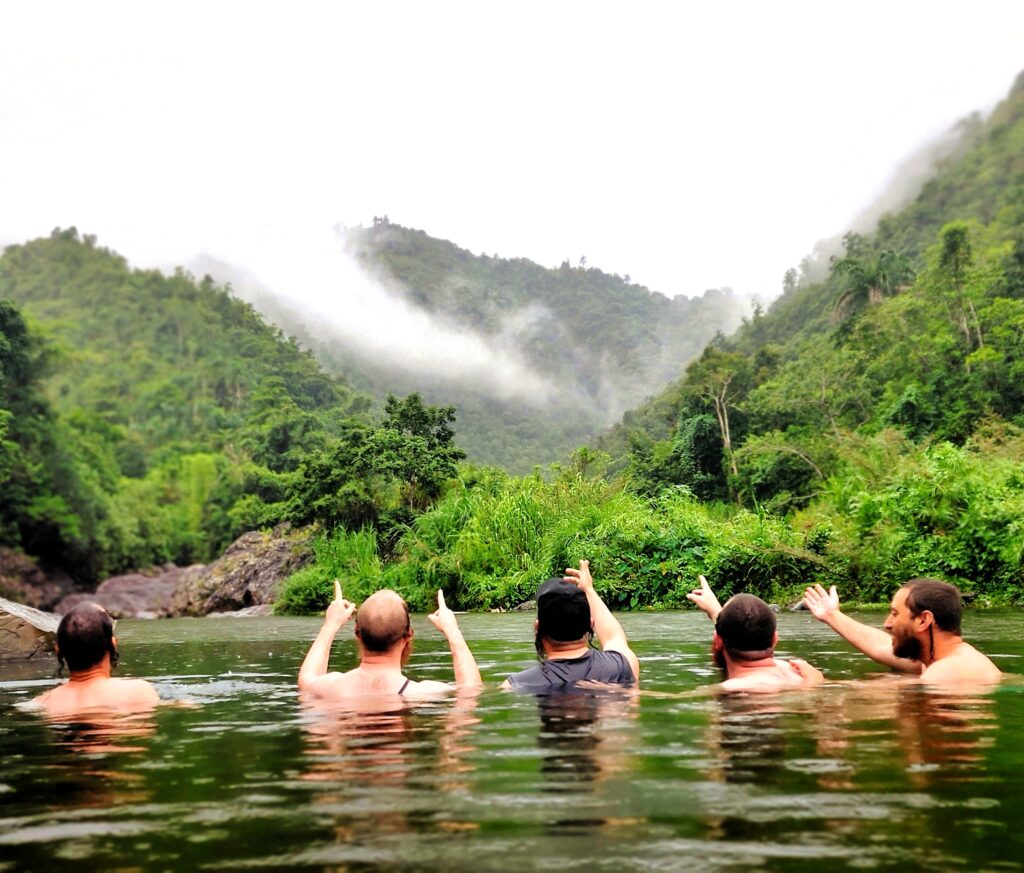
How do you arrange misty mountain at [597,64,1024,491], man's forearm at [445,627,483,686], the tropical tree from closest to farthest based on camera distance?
man's forearm at [445,627,483,686] < misty mountain at [597,64,1024,491] < the tropical tree

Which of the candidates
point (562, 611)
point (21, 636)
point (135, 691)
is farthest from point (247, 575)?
point (562, 611)

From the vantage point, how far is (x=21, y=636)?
11438mm

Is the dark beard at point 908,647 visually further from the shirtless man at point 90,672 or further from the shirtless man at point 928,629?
the shirtless man at point 90,672

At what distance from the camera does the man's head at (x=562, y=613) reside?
234 inches

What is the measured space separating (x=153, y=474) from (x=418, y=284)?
5711 cm

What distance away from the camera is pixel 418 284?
12450 centimetres

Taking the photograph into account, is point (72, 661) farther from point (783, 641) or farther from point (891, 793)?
point (783, 641)

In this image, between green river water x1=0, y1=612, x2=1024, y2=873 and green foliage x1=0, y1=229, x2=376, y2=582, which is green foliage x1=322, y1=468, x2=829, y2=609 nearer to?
green foliage x1=0, y1=229, x2=376, y2=582

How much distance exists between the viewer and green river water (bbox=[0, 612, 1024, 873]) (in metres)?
2.87

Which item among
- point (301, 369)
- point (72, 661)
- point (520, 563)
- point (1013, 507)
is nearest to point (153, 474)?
point (301, 369)

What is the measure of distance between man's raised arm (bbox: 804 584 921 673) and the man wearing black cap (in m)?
1.15

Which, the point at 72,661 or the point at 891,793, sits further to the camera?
the point at 72,661

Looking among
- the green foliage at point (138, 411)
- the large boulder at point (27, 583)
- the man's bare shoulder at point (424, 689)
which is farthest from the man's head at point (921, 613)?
the large boulder at point (27, 583)

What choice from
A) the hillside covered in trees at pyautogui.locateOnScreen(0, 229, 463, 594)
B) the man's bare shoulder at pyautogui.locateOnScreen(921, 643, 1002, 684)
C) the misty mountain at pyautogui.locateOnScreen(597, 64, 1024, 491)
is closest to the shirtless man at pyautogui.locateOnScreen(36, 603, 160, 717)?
the man's bare shoulder at pyautogui.locateOnScreen(921, 643, 1002, 684)
